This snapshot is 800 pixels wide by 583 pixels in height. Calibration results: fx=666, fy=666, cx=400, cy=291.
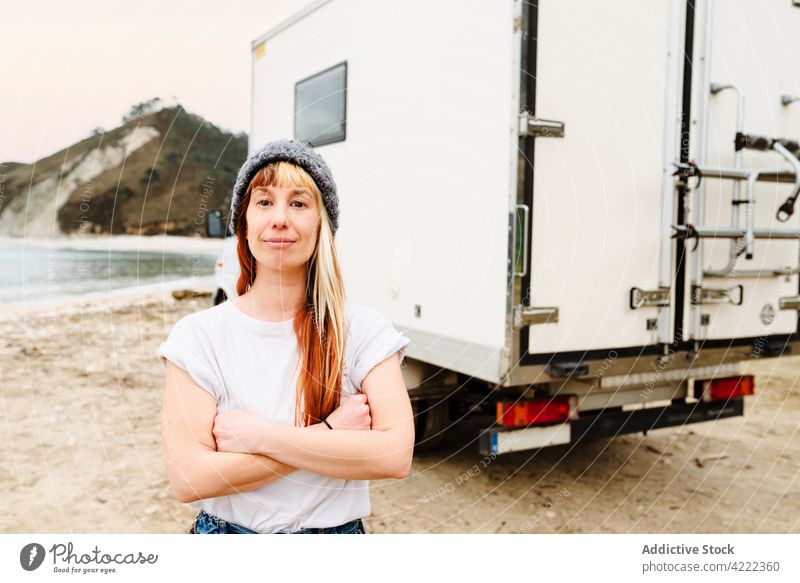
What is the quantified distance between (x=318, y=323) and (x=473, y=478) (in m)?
3.38

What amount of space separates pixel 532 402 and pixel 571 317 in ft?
2.00

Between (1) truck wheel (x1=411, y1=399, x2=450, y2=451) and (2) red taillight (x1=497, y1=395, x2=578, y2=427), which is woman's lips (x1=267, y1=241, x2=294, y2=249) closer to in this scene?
(2) red taillight (x1=497, y1=395, x2=578, y2=427)

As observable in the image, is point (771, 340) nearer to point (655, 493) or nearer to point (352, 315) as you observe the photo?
point (655, 493)

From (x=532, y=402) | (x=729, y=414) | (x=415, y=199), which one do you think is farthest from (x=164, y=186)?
(x=729, y=414)

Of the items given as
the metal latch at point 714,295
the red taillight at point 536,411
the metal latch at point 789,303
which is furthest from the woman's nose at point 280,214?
the metal latch at point 789,303

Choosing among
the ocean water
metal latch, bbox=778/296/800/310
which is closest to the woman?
metal latch, bbox=778/296/800/310

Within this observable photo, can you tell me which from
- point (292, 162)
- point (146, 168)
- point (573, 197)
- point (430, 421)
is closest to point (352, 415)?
point (292, 162)

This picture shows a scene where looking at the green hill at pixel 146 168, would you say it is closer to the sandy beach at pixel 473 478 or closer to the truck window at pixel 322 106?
the truck window at pixel 322 106

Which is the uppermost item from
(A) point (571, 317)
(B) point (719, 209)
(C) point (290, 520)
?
(B) point (719, 209)

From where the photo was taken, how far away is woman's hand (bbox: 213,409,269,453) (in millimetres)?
1470

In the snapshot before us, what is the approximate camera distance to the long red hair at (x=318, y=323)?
157 centimetres

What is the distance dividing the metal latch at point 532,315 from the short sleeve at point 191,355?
1.99m

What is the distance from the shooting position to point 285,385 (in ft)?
5.17
